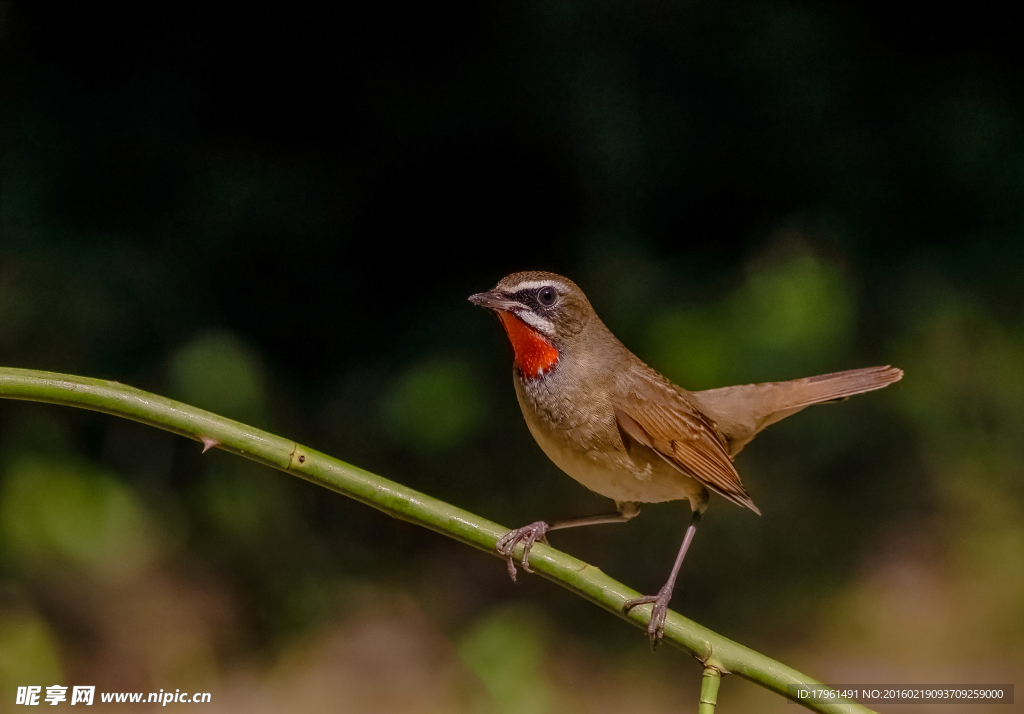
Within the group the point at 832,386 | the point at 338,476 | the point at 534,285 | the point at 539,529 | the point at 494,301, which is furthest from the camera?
the point at 832,386

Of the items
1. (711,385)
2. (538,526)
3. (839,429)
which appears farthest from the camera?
(839,429)

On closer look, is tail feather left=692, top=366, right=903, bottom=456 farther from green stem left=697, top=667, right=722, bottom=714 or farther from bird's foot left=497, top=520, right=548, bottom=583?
green stem left=697, top=667, right=722, bottom=714

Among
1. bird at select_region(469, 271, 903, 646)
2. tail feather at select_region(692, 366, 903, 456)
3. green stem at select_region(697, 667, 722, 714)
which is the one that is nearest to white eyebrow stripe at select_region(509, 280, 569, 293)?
bird at select_region(469, 271, 903, 646)

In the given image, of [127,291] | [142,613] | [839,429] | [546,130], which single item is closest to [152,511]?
[142,613]

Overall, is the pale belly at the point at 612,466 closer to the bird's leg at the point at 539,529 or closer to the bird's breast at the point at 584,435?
the bird's breast at the point at 584,435

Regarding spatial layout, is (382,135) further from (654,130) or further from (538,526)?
(538,526)

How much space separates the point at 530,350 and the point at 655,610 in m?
0.68

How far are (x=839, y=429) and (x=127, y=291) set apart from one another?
3779 mm

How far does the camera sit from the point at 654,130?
4926mm

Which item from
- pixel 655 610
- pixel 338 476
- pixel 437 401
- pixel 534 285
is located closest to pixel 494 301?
pixel 534 285

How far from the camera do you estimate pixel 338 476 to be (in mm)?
1589

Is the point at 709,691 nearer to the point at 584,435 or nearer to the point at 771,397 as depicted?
the point at 584,435

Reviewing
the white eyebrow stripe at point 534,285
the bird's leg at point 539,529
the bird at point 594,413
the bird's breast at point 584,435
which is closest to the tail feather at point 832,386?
the bird at point 594,413

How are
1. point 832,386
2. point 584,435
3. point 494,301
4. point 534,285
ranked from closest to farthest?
point 494,301
point 534,285
point 584,435
point 832,386
